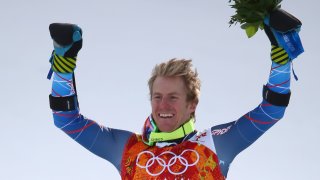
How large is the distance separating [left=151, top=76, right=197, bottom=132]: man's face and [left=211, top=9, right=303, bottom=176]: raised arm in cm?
61

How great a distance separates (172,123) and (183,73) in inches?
28.6

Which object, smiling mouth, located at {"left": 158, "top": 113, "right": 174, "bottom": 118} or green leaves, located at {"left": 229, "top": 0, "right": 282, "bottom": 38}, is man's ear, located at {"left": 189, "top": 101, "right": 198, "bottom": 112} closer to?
smiling mouth, located at {"left": 158, "top": 113, "right": 174, "bottom": 118}

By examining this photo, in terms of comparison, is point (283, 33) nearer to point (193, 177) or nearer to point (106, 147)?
point (193, 177)

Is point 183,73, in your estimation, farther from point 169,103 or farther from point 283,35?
point 283,35

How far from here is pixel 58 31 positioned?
27.7ft

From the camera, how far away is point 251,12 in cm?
822

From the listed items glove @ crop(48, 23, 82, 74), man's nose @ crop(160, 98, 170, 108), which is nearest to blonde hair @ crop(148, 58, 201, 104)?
man's nose @ crop(160, 98, 170, 108)

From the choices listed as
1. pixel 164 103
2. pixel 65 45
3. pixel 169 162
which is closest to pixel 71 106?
pixel 65 45

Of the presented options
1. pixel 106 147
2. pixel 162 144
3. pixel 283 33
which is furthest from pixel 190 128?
pixel 283 33

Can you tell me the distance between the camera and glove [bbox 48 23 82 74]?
843cm

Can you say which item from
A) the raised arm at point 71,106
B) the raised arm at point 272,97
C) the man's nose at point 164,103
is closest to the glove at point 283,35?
the raised arm at point 272,97

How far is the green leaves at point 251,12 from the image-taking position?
320 inches

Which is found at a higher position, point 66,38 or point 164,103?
point 66,38

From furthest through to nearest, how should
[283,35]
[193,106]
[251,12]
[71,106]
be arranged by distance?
[193,106]
[71,106]
[251,12]
[283,35]
